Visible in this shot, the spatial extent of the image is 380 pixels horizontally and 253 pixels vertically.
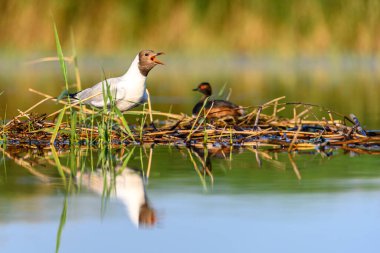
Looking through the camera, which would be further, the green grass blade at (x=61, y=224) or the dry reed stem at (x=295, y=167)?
the dry reed stem at (x=295, y=167)

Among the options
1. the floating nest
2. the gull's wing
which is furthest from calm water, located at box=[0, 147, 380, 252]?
the gull's wing

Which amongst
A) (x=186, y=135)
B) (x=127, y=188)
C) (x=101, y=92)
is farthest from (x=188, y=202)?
(x=101, y=92)

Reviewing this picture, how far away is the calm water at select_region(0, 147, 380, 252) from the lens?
468 cm

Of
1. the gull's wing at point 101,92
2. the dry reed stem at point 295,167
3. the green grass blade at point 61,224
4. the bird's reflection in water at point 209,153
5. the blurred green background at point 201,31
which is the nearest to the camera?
the green grass blade at point 61,224

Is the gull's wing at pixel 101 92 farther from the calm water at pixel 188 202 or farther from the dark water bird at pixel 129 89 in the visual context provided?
the calm water at pixel 188 202

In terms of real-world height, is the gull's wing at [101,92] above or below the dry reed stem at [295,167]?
above

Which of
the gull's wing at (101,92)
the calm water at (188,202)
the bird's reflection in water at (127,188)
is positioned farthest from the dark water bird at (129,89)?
the bird's reflection in water at (127,188)

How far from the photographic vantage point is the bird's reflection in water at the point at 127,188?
5270 millimetres

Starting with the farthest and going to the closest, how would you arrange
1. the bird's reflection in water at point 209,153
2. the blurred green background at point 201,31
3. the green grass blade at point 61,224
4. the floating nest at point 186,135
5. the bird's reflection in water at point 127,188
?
the blurred green background at point 201,31 → the floating nest at point 186,135 → the bird's reflection in water at point 209,153 → the bird's reflection in water at point 127,188 → the green grass blade at point 61,224

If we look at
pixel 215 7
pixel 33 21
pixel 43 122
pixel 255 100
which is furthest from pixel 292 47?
pixel 43 122

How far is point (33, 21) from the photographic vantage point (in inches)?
872

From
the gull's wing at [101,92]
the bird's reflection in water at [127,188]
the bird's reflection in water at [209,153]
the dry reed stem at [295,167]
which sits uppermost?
the gull's wing at [101,92]

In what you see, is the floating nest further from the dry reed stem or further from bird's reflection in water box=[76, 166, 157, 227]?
bird's reflection in water box=[76, 166, 157, 227]

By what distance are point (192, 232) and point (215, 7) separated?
57.9 feet
